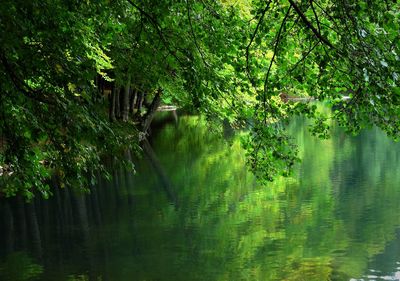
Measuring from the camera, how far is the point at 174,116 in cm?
5634

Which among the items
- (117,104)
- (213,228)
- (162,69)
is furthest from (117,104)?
(162,69)

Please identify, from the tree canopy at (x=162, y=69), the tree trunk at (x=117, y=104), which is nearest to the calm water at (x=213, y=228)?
the tree canopy at (x=162, y=69)

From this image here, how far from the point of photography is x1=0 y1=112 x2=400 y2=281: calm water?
1309cm

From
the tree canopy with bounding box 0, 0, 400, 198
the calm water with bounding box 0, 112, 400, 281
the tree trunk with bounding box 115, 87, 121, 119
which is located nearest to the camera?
the tree canopy with bounding box 0, 0, 400, 198

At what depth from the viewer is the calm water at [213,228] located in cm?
1309

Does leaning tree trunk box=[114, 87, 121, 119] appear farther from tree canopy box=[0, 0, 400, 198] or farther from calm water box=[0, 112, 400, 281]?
tree canopy box=[0, 0, 400, 198]

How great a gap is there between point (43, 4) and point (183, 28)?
2.48 m

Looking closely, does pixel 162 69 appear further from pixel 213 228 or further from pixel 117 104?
pixel 117 104

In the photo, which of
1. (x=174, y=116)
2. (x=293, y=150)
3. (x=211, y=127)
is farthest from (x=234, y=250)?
(x=174, y=116)

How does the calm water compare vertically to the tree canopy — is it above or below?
below

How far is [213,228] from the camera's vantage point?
16.5 meters

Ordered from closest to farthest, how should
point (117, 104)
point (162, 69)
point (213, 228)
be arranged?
point (162, 69) < point (213, 228) < point (117, 104)

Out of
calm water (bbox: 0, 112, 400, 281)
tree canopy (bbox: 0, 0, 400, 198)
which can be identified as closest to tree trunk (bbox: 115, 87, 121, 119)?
calm water (bbox: 0, 112, 400, 281)

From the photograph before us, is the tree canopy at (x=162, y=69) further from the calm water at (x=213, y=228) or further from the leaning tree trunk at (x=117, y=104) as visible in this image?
the leaning tree trunk at (x=117, y=104)
